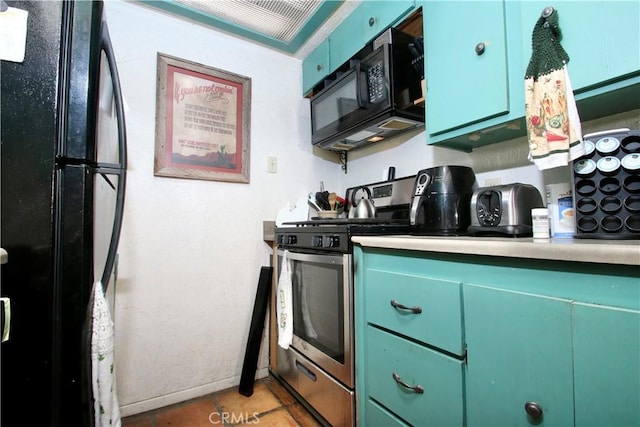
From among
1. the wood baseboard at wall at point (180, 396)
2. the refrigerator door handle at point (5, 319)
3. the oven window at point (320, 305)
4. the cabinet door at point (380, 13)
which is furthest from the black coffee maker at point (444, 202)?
the wood baseboard at wall at point (180, 396)

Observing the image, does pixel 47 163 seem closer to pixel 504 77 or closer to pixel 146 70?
pixel 146 70

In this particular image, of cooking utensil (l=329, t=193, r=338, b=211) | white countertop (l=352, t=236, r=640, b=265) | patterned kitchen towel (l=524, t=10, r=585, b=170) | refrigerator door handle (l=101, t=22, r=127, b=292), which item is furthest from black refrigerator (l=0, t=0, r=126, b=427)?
cooking utensil (l=329, t=193, r=338, b=211)

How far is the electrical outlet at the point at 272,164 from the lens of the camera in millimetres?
1906

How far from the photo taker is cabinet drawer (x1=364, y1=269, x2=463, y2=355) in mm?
794

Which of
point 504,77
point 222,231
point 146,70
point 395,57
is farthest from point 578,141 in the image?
point 146,70

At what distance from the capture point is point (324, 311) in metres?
1.31

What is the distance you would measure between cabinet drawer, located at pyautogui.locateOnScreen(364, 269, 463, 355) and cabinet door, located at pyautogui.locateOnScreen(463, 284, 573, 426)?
0.04m

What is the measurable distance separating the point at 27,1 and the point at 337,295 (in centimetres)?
128

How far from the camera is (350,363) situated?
3.68 feet

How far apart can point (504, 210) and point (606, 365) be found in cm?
50

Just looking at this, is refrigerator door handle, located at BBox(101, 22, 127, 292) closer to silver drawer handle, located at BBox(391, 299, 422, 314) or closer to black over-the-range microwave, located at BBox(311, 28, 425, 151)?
silver drawer handle, located at BBox(391, 299, 422, 314)

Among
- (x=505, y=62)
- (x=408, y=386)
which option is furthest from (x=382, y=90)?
(x=408, y=386)

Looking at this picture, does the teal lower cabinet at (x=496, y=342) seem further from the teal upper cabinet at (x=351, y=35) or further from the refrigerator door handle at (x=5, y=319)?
the teal upper cabinet at (x=351, y=35)

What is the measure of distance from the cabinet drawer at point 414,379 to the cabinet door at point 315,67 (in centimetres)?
158
